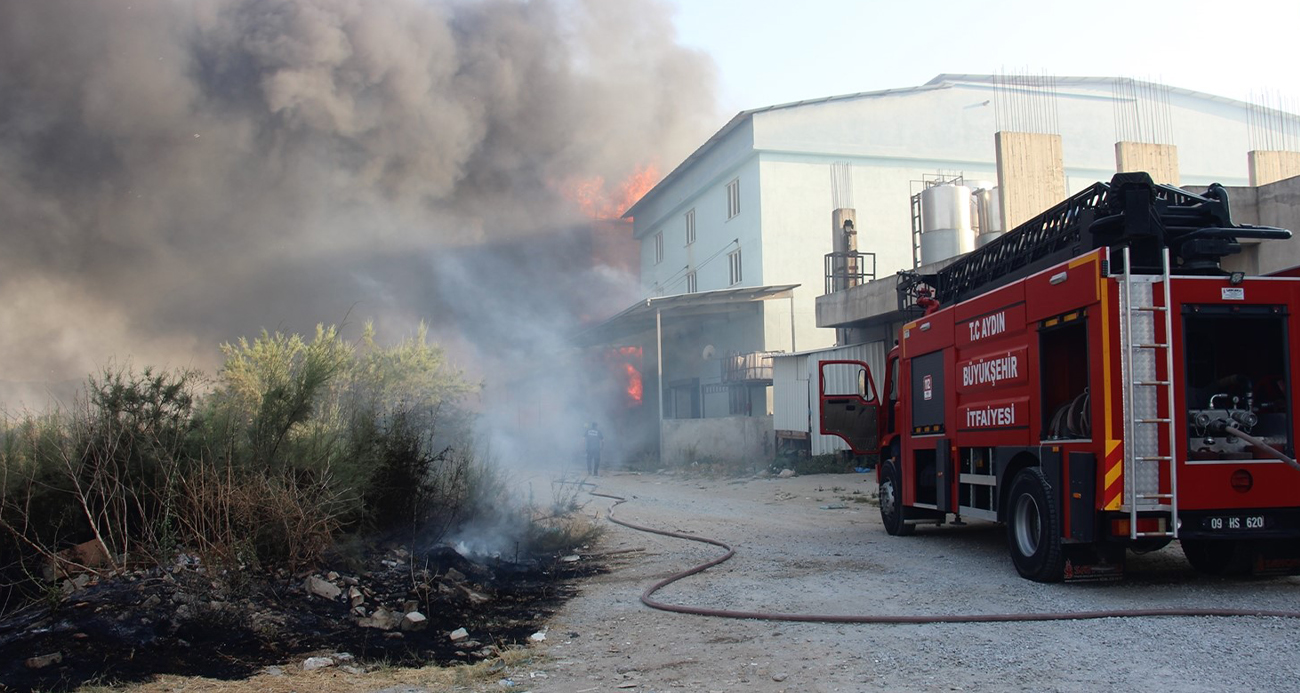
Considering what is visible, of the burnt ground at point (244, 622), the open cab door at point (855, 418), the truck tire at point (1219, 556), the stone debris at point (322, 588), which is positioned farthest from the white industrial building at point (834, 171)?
the stone debris at point (322, 588)

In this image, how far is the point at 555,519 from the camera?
11852mm

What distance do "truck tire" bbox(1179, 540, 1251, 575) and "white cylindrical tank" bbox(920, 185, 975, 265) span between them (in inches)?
604

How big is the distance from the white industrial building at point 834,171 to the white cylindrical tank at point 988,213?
27.0ft

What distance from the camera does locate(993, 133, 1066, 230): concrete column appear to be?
22234 mm

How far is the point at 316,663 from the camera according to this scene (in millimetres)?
5770

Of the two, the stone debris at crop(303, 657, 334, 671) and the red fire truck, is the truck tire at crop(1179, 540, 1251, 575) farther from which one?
the stone debris at crop(303, 657, 334, 671)

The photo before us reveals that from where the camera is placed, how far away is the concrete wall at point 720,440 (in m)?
27.2

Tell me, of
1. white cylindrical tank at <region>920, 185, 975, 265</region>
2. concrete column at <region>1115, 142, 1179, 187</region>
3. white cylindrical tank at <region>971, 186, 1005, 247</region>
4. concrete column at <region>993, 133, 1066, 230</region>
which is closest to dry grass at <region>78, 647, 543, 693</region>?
concrete column at <region>993, 133, 1066, 230</region>

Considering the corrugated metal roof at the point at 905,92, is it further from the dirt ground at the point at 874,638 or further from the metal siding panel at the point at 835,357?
the dirt ground at the point at 874,638

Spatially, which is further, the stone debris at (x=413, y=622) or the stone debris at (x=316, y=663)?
the stone debris at (x=413, y=622)

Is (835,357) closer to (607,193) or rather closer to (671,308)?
(671,308)

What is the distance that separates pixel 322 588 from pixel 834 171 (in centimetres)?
2952

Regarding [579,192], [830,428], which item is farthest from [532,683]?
[579,192]

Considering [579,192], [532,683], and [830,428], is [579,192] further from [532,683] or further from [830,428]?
[532,683]
